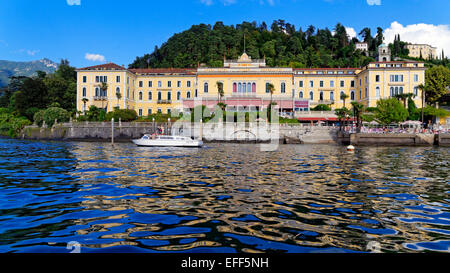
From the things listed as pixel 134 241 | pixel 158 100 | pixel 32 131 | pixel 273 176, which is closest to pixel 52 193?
pixel 134 241

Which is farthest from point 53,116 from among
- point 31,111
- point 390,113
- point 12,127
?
point 390,113

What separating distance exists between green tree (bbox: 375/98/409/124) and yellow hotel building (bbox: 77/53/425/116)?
12.6 metres

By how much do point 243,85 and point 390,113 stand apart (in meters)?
29.6

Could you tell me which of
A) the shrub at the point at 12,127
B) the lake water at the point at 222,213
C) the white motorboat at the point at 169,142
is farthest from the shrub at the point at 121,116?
the lake water at the point at 222,213

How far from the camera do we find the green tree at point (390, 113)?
180 feet

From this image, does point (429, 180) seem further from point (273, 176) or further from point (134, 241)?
point (134, 241)

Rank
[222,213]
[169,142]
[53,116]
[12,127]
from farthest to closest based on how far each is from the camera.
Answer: [12,127]
[53,116]
[169,142]
[222,213]

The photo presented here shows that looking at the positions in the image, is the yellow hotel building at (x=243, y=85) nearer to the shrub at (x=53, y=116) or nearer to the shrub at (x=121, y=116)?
the shrub at (x=53, y=116)

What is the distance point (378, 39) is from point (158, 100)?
108770 mm

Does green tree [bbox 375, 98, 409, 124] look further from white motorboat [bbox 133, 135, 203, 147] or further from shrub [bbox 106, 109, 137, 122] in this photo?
shrub [bbox 106, 109, 137, 122]

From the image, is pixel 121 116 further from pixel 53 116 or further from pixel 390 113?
pixel 390 113

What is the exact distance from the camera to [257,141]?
163 ft

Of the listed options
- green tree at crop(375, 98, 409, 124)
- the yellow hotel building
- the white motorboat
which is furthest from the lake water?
the yellow hotel building

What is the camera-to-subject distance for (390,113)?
54969 millimetres
